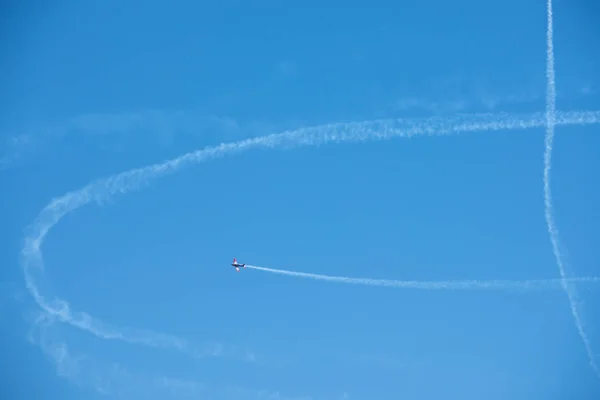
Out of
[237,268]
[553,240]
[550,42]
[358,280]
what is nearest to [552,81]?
[550,42]

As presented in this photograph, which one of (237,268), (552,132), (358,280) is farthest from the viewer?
(237,268)

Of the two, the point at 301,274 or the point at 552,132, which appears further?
the point at 301,274

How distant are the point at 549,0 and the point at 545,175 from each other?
1567 cm

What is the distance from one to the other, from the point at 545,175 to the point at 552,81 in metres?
8.30

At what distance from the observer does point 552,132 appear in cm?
3155

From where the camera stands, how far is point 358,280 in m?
34.4

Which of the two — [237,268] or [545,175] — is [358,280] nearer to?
[237,268]

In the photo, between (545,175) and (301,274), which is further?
(301,274)

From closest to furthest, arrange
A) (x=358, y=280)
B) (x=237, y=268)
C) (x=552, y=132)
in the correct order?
(x=552, y=132), (x=358, y=280), (x=237, y=268)

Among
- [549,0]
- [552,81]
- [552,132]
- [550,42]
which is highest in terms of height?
[549,0]

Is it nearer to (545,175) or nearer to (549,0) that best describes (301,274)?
(545,175)

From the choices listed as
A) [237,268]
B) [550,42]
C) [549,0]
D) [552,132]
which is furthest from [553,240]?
[237,268]

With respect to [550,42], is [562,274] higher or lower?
lower

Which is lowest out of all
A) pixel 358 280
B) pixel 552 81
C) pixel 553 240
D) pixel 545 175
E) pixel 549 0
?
pixel 358 280
